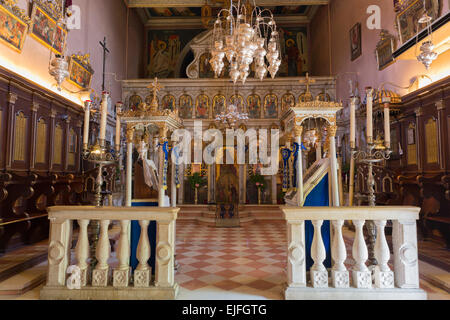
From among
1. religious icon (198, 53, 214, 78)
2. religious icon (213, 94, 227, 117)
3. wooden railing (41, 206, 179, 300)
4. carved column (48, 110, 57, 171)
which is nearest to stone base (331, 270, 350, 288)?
wooden railing (41, 206, 179, 300)

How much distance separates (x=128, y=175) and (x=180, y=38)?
13156 mm

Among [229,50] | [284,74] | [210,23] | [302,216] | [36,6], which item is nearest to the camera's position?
[302,216]

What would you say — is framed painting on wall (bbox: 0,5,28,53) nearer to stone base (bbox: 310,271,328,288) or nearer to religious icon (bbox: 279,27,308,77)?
stone base (bbox: 310,271,328,288)

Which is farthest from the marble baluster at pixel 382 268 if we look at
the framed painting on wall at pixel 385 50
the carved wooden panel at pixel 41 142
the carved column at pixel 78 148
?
the carved column at pixel 78 148

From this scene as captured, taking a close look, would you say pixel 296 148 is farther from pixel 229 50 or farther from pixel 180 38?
pixel 180 38

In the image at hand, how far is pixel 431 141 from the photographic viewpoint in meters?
5.68

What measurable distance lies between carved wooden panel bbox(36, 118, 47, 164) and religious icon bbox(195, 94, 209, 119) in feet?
21.0

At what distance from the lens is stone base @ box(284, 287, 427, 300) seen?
→ 278 cm

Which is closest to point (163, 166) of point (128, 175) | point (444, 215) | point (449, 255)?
point (128, 175)

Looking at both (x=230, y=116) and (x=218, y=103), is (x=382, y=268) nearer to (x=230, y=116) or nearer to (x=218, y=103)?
(x=230, y=116)

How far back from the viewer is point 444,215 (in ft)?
17.0

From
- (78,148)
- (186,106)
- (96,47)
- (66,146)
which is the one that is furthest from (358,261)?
(186,106)

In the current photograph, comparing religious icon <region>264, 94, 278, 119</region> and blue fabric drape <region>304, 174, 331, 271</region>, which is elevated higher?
religious icon <region>264, 94, 278, 119</region>

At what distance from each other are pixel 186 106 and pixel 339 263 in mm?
10081
